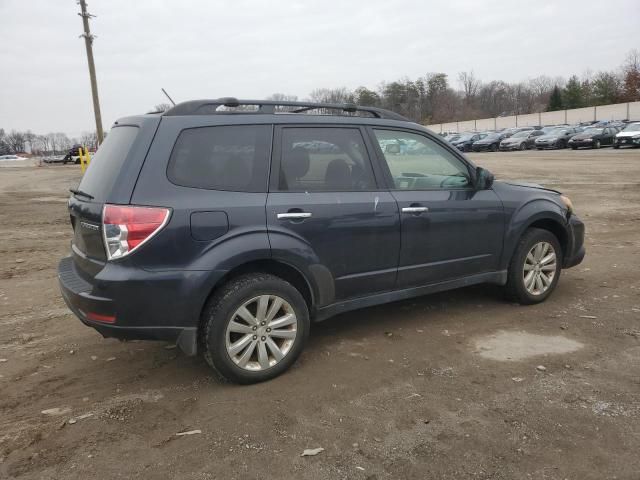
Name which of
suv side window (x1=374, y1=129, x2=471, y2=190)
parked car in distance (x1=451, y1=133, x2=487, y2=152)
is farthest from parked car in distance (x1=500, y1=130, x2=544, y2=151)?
suv side window (x1=374, y1=129, x2=471, y2=190)

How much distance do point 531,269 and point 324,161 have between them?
7.81 feet

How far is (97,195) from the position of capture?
3.37 meters

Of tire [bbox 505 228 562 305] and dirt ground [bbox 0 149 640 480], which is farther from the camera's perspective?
tire [bbox 505 228 562 305]

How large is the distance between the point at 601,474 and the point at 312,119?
112 inches

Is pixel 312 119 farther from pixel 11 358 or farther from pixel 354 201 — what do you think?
pixel 11 358

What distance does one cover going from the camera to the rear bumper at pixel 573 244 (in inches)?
206

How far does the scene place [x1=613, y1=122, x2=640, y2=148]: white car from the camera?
106 feet

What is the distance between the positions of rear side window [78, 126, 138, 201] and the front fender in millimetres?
3252

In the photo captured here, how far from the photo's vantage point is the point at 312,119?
396 cm

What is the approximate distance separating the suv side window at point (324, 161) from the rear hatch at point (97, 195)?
3.36ft

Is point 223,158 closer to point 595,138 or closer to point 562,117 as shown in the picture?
point 595,138

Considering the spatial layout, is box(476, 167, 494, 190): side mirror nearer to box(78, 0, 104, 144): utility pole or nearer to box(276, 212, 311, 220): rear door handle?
box(276, 212, 311, 220): rear door handle

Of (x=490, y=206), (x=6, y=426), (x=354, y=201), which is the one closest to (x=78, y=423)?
(x=6, y=426)

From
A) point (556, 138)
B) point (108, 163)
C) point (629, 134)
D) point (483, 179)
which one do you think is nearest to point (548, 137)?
point (556, 138)
